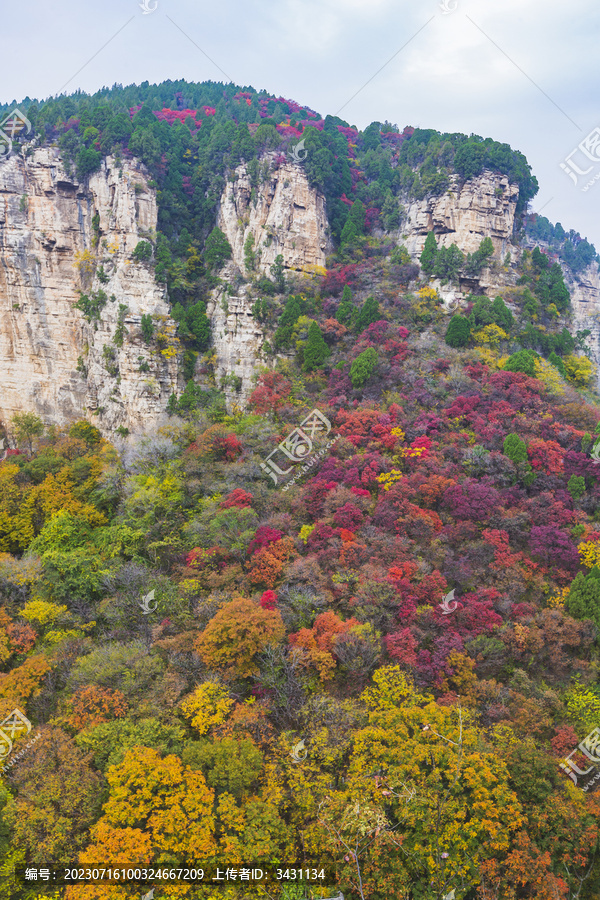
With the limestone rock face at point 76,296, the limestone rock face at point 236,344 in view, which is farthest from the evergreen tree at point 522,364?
the limestone rock face at point 76,296

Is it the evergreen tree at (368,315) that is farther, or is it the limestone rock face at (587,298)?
the limestone rock face at (587,298)

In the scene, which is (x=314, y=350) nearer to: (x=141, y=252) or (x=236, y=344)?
(x=236, y=344)

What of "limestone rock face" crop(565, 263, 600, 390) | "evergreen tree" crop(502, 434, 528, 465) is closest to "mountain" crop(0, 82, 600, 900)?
"evergreen tree" crop(502, 434, 528, 465)

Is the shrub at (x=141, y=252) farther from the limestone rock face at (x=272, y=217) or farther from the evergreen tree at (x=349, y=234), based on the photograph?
the evergreen tree at (x=349, y=234)

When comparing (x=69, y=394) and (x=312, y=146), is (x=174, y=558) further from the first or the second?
(x=312, y=146)

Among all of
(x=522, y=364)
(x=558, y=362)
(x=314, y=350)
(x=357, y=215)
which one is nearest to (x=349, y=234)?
(x=357, y=215)

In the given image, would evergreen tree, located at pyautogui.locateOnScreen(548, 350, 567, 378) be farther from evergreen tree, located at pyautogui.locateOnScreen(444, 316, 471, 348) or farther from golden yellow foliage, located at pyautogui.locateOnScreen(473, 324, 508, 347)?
evergreen tree, located at pyautogui.locateOnScreen(444, 316, 471, 348)

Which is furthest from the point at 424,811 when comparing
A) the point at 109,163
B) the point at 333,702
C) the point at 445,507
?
the point at 109,163

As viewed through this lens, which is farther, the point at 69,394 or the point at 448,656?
the point at 69,394
